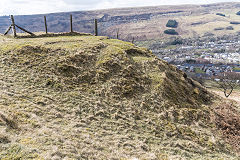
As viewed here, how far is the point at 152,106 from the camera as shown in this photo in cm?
1628

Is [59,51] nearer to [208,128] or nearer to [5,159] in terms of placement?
[5,159]

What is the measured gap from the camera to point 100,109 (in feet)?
47.1

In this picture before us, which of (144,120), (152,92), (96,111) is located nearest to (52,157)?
(96,111)

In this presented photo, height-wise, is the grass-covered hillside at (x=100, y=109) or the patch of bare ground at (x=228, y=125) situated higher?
the grass-covered hillside at (x=100, y=109)

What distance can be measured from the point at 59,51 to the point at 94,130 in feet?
40.7

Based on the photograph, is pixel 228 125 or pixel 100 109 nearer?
pixel 100 109

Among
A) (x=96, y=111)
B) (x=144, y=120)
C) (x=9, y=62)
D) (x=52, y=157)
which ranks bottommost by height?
(x=144, y=120)

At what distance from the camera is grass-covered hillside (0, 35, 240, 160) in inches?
382

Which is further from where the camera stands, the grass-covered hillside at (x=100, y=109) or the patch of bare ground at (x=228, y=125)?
the patch of bare ground at (x=228, y=125)

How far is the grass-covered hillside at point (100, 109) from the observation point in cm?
971

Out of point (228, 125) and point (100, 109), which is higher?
point (100, 109)

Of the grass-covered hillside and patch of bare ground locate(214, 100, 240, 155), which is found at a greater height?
the grass-covered hillside

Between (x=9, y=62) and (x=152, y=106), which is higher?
(x=9, y=62)

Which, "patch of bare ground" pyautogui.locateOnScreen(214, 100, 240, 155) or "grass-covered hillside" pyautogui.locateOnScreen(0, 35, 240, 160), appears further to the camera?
"patch of bare ground" pyautogui.locateOnScreen(214, 100, 240, 155)
